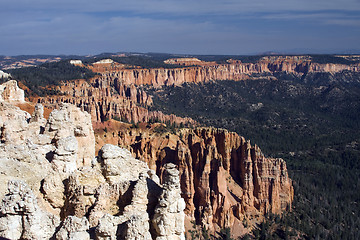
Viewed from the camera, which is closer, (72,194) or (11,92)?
(72,194)

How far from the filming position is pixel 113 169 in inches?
496

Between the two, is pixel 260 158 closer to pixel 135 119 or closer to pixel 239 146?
pixel 239 146

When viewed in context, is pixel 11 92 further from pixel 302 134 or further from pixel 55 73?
pixel 302 134

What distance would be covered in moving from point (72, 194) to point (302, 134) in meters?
103

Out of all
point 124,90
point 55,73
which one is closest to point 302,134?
point 124,90

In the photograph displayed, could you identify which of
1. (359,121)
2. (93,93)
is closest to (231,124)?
(93,93)

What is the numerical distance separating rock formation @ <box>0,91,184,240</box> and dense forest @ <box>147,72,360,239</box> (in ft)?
91.8

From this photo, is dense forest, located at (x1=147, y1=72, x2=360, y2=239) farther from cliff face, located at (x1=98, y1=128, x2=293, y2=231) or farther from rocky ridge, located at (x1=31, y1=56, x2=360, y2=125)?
rocky ridge, located at (x1=31, y1=56, x2=360, y2=125)

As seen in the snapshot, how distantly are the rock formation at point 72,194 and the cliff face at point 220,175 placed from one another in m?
22.3

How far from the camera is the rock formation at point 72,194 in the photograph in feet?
27.8

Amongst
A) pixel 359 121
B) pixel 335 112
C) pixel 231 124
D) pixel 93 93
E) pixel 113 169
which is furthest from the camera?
pixel 335 112

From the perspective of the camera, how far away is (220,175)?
117 feet

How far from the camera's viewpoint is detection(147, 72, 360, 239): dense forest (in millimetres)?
42344

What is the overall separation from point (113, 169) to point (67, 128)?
5.62 metres
